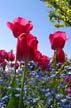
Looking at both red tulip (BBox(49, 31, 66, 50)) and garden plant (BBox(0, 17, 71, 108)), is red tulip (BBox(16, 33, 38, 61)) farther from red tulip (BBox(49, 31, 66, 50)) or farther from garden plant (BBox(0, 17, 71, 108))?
red tulip (BBox(49, 31, 66, 50))

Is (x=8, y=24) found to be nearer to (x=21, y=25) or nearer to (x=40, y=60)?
(x=21, y=25)

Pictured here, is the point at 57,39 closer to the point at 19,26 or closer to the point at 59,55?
the point at 59,55

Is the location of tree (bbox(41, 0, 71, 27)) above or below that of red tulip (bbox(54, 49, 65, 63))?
above

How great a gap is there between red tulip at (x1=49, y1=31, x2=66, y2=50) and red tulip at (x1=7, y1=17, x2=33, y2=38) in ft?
1.15

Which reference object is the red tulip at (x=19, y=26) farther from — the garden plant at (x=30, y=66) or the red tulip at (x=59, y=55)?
the red tulip at (x=59, y=55)

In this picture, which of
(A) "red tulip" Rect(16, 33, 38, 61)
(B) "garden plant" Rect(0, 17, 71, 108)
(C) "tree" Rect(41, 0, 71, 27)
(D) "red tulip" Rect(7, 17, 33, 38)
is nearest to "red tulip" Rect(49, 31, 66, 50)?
A: (B) "garden plant" Rect(0, 17, 71, 108)

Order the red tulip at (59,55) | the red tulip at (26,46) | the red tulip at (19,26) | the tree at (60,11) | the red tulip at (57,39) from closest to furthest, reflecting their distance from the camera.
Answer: the red tulip at (26,46), the red tulip at (19,26), the red tulip at (57,39), the red tulip at (59,55), the tree at (60,11)

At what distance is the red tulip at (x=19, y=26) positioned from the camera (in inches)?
99.3

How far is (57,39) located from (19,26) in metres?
0.53

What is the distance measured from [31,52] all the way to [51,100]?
1.34 m

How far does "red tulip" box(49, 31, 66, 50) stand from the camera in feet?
9.46

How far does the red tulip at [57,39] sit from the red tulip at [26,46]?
48 cm

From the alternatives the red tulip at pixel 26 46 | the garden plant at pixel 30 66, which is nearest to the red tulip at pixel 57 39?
the garden plant at pixel 30 66

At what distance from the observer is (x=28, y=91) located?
13.3 ft
